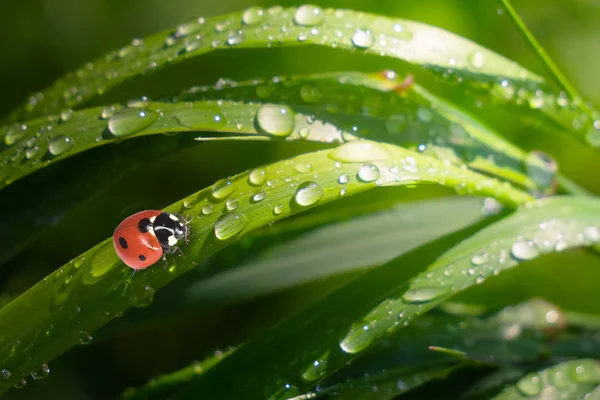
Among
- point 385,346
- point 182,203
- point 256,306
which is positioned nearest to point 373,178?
point 182,203

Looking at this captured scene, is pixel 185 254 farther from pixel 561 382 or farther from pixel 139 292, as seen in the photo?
pixel 561 382

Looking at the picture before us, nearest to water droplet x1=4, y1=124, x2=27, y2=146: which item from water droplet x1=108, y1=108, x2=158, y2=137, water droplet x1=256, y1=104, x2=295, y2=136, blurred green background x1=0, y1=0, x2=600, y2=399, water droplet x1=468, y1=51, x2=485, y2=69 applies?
water droplet x1=108, y1=108, x2=158, y2=137

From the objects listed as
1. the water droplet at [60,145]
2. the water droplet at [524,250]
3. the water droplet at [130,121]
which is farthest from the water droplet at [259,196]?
the water droplet at [524,250]

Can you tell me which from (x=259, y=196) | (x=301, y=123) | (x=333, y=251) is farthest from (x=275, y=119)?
(x=333, y=251)

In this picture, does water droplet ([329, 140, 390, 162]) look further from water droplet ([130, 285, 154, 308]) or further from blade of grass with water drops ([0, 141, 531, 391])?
water droplet ([130, 285, 154, 308])

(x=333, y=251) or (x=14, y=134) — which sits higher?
(x=14, y=134)

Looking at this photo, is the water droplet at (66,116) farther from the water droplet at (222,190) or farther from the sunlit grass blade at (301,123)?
the water droplet at (222,190)

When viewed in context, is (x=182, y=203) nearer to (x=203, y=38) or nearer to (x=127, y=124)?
(x=127, y=124)

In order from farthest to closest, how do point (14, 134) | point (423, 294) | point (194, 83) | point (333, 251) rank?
point (194, 83) → point (333, 251) → point (14, 134) → point (423, 294)
